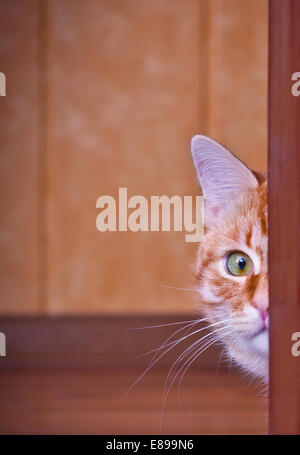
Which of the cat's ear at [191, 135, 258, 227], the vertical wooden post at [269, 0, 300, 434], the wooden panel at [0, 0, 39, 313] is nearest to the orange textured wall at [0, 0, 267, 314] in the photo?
the wooden panel at [0, 0, 39, 313]

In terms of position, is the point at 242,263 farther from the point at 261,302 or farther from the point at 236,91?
the point at 236,91

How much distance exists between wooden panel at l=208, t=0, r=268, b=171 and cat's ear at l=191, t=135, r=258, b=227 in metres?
0.78

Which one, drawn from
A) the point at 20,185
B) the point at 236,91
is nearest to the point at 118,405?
the point at 20,185

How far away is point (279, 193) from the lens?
541mm

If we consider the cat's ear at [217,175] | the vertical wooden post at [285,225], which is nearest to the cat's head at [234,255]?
the cat's ear at [217,175]

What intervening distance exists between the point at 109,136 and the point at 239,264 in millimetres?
976

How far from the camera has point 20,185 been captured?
1.63 m

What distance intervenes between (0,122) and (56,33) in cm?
29

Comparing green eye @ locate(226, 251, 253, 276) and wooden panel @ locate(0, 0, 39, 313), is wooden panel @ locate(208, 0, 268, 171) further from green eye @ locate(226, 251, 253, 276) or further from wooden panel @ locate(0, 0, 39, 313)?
green eye @ locate(226, 251, 253, 276)

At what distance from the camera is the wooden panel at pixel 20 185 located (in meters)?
1.60

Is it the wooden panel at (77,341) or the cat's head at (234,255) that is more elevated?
the cat's head at (234,255)

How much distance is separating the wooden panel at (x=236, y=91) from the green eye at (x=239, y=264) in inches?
33.5

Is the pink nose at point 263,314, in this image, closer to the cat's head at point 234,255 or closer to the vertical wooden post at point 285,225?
the cat's head at point 234,255

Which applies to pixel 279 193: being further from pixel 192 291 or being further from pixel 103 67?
pixel 103 67
